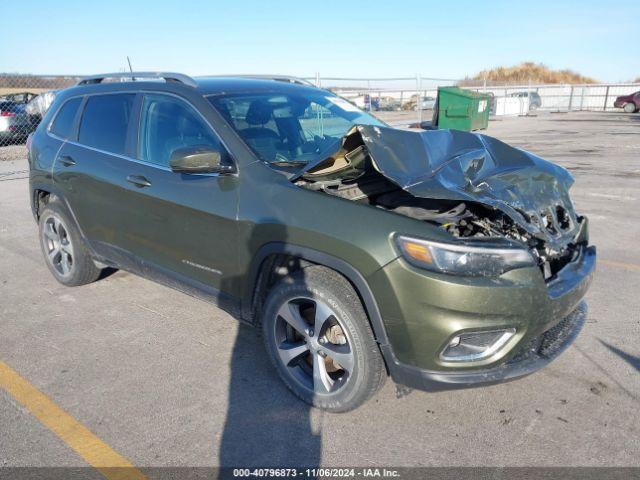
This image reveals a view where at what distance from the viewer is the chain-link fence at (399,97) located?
14688 millimetres

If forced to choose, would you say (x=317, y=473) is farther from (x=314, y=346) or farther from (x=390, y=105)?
(x=390, y=105)

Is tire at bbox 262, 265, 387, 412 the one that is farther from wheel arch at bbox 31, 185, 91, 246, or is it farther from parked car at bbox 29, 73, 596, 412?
wheel arch at bbox 31, 185, 91, 246

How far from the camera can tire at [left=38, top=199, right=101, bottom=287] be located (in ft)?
15.4

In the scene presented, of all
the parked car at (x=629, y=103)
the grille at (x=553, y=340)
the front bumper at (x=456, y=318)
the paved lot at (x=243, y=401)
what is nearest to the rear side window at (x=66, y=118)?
the paved lot at (x=243, y=401)

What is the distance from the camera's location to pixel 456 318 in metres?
2.51

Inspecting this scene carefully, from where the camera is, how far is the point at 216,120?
3.44 metres

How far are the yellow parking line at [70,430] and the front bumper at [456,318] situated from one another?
4.54ft

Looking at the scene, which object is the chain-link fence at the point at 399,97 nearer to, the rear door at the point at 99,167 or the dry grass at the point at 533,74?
the rear door at the point at 99,167

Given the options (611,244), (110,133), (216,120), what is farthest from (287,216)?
(611,244)

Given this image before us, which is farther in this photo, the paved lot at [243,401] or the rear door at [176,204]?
the rear door at [176,204]

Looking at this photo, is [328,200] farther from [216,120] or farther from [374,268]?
[216,120]

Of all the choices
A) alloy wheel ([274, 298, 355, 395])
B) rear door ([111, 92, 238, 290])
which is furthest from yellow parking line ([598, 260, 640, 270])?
rear door ([111, 92, 238, 290])

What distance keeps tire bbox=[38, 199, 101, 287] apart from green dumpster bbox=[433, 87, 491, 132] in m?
15.7

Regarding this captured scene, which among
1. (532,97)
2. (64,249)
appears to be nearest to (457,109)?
(64,249)
